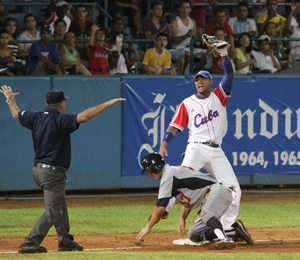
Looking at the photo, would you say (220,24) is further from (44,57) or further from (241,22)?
(44,57)

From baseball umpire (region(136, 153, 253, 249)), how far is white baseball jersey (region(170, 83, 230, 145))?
0.76 metres

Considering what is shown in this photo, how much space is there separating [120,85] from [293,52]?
4.83m

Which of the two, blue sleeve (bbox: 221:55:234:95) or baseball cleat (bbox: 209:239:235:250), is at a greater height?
blue sleeve (bbox: 221:55:234:95)

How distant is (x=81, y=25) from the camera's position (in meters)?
12.5

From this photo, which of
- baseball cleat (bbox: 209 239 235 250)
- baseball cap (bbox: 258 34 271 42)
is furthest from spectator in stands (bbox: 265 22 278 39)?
baseball cleat (bbox: 209 239 235 250)

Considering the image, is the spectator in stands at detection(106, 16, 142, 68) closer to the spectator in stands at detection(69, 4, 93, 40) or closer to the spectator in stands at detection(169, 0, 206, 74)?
the spectator in stands at detection(69, 4, 93, 40)

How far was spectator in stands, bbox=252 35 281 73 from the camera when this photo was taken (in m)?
12.7

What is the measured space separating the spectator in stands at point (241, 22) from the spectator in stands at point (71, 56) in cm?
418

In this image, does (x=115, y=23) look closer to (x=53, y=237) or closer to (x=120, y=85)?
(x=120, y=85)

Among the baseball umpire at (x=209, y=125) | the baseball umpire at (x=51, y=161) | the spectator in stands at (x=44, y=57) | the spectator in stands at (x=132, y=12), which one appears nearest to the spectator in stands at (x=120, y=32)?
the spectator in stands at (x=132, y=12)

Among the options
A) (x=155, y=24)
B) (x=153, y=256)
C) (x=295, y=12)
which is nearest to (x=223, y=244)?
(x=153, y=256)

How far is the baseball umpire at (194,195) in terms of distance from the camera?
6.05m

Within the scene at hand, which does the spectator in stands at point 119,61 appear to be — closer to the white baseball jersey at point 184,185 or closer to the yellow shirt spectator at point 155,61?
the yellow shirt spectator at point 155,61

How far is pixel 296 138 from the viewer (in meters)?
11.9
